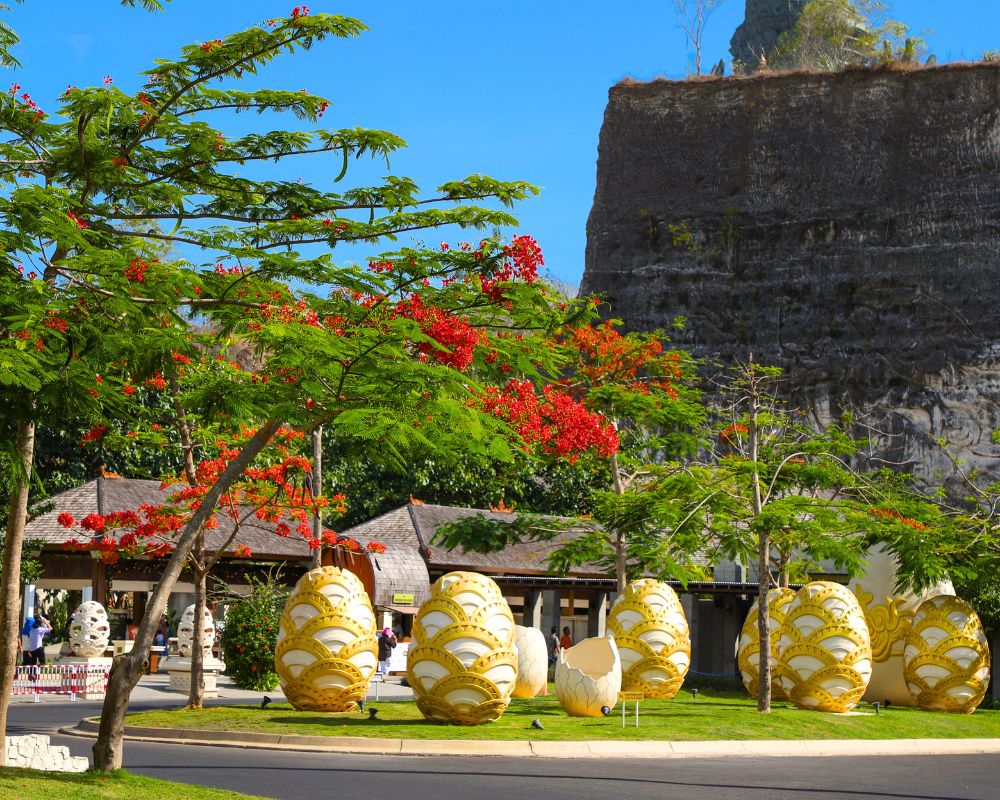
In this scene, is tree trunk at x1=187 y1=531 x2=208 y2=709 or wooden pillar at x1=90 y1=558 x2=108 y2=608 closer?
tree trunk at x1=187 y1=531 x2=208 y2=709

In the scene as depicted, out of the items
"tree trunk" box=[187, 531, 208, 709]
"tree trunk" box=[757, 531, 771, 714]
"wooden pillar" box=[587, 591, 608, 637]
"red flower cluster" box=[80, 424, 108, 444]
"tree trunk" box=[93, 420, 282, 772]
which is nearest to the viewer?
"tree trunk" box=[93, 420, 282, 772]

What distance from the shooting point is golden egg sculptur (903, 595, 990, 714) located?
25156 millimetres

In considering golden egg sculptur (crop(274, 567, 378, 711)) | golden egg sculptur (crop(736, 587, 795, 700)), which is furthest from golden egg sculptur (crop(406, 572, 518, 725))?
golden egg sculptur (crop(736, 587, 795, 700))

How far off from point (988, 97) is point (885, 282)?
930 cm

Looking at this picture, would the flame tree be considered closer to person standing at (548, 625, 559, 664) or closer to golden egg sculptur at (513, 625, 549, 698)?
golden egg sculptur at (513, 625, 549, 698)

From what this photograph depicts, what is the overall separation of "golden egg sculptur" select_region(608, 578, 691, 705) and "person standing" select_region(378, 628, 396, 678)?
12.1 m

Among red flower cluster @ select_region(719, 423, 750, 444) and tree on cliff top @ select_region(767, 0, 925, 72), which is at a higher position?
tree on cliff top @ select_region(767, 0, 925, 72)

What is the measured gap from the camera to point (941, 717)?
23.8 m

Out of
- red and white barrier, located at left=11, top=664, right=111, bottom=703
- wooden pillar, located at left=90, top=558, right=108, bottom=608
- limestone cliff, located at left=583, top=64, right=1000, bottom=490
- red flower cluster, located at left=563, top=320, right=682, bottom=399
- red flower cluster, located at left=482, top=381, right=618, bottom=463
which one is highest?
limestone cliff, located at left=583, top=64, right=1000, bottom=490

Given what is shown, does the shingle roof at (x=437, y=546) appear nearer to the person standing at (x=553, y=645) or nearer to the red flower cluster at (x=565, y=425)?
the person standing at (x=553, y=645)

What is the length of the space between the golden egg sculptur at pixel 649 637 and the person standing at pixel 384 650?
1210 centimetres

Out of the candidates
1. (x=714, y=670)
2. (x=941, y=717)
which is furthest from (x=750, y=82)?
(x=941, y=717)

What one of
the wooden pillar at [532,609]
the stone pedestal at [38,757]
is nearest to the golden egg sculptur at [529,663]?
the wooden pillar at [532,609]

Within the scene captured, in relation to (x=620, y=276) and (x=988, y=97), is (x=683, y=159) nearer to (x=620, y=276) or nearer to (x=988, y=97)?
(x=620, y=276)
